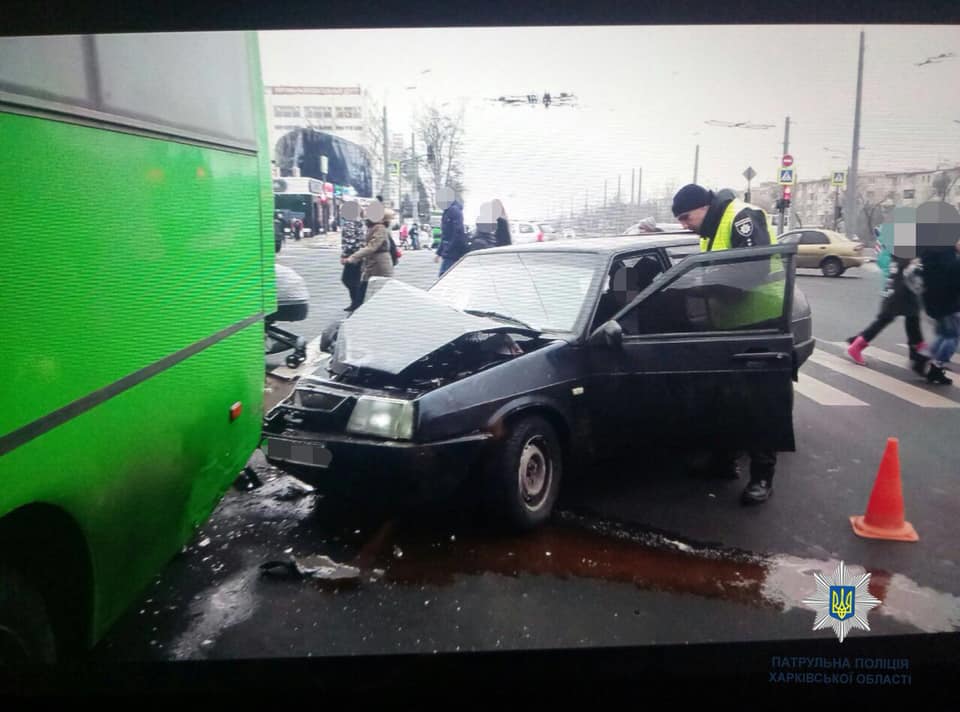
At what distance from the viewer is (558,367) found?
125 inches

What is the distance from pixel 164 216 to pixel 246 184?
2.80ft

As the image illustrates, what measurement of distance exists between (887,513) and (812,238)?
140 cm

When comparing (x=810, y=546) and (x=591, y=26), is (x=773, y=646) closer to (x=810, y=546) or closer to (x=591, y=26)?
(x=810, y=546)

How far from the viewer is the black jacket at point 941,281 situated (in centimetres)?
261

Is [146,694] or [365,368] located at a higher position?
[365,368]

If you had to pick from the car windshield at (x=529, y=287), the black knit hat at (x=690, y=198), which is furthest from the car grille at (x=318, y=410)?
the black knit hat at (x=690, y=198)

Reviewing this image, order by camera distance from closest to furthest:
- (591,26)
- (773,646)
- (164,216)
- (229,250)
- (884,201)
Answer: (591,26)
(773,646)
(164,216)
(884,201)
(229,250)

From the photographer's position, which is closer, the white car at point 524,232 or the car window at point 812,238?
the white car at point 524,232

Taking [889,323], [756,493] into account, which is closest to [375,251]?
[756,493]

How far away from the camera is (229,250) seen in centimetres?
288

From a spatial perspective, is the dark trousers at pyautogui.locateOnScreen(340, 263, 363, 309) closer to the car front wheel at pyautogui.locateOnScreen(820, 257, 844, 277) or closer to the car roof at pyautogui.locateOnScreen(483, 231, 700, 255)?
the car roof at pyautogui.locateOnScreen(483, 231, 700, 255)

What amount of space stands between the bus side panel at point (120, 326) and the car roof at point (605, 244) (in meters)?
1.49

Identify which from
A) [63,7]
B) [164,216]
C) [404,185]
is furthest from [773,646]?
[63,7]

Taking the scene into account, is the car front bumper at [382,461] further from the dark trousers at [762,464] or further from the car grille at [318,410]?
the dark trousers at [762,464]
